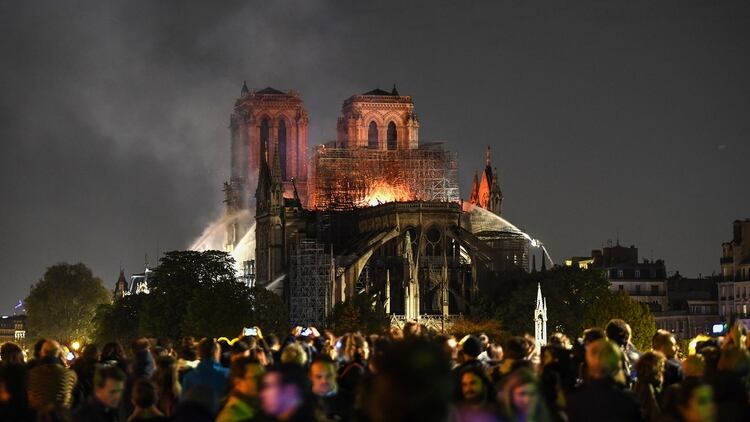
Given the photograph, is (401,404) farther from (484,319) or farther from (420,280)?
(420,280)

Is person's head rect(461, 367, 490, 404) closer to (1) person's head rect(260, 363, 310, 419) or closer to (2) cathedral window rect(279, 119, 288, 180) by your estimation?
(1) person's head rect(260, 363, 310, 419)

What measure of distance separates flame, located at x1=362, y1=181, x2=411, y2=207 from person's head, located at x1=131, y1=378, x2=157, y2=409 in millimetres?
123639

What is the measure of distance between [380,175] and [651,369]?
4880 inches

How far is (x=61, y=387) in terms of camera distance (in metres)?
20.4

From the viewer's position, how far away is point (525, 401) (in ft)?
51.5

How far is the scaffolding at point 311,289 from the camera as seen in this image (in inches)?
4761

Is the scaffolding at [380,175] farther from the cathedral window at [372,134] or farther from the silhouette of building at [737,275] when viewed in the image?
the silhouette of building at [737,275]

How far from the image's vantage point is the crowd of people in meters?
12.6

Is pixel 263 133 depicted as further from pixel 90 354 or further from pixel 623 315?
pixel 90 354

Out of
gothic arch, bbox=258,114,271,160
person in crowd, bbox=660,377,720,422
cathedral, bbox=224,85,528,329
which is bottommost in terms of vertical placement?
person in crowd, bbox=660,377,720,422

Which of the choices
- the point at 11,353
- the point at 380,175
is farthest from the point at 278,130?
the point at 11,353

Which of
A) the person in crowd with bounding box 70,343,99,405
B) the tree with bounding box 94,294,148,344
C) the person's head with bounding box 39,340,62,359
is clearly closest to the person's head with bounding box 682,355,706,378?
the person in crowd with bounding box 70,343,99,405

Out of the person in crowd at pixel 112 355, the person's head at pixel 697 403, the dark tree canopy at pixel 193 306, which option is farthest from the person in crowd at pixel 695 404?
the dark tree canopy at pixel 193 306

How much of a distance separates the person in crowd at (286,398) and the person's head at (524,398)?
1630 millimetres
